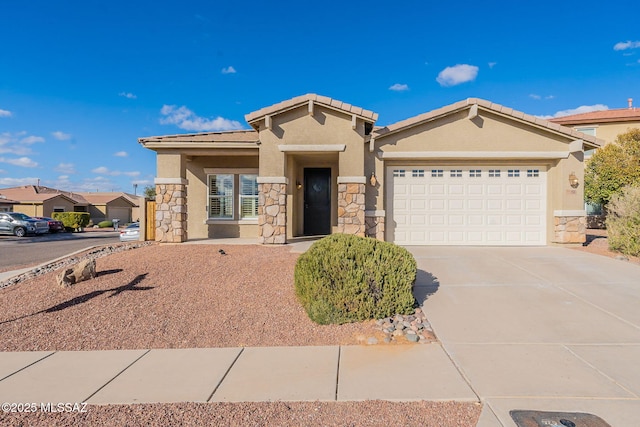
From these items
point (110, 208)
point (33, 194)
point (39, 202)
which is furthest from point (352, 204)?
point (33, 194)

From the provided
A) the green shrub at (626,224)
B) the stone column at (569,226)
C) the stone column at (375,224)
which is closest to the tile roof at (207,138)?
the stone column at (375,224)

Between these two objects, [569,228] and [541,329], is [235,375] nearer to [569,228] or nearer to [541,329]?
[541,329]

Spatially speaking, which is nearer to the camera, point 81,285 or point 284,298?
point 284,298

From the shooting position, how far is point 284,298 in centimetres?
580

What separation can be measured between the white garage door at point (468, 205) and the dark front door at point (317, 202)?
3.05 metres

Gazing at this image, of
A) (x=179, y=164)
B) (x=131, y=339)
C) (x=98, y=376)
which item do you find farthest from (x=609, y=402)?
(x=179, y=164)

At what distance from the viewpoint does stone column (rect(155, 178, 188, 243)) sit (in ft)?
35.4

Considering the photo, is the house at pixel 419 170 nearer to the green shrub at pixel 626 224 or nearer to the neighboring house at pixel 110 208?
the green shrub at pixel 626 224

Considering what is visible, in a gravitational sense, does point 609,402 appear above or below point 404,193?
below

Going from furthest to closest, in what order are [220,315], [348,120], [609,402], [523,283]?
[348,120] → [523,283] → [220,315] → [609,402]

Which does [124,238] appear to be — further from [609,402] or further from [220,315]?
[609,402]

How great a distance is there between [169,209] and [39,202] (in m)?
33.7

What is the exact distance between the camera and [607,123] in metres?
23.8

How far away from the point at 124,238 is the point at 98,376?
40.3 ft
